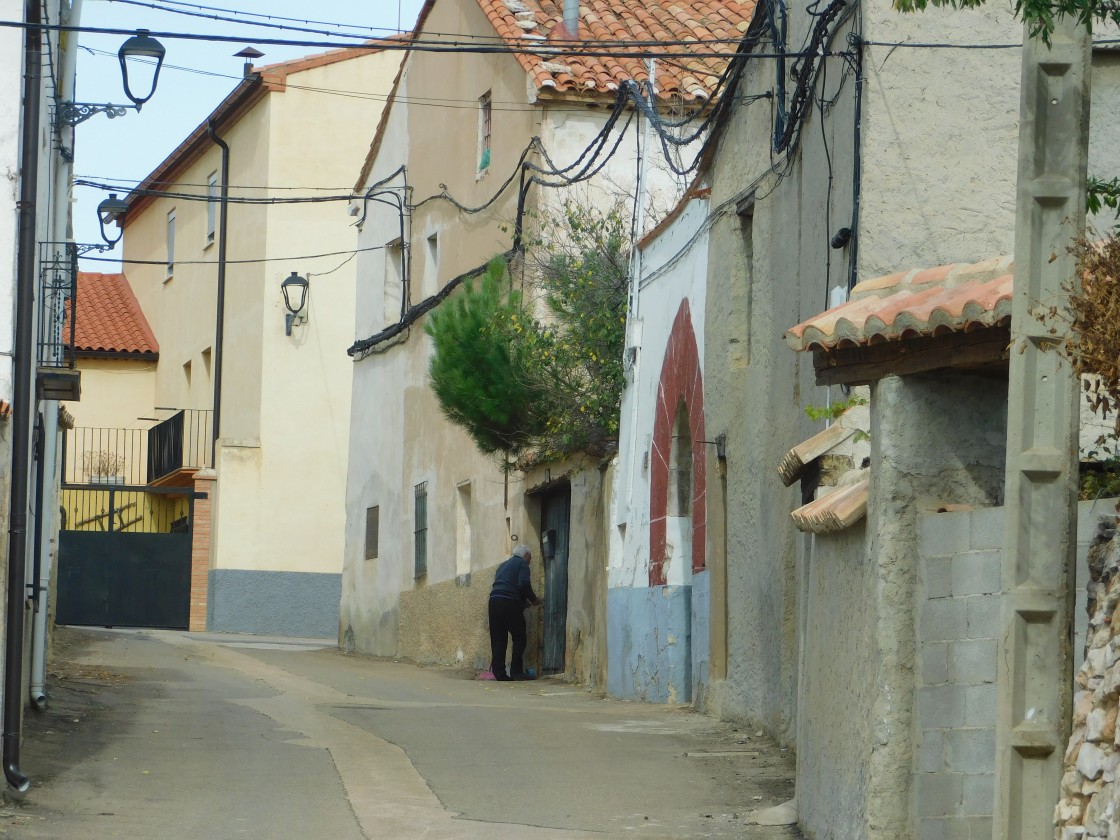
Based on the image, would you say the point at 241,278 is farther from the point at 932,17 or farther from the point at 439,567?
the point at 932,17

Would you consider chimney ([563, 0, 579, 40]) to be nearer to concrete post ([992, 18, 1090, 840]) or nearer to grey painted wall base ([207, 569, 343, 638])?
grey painted wall base ([207, 569, 343, 638])

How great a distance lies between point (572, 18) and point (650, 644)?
8825 mm

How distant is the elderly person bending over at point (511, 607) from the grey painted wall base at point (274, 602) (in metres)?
13.1

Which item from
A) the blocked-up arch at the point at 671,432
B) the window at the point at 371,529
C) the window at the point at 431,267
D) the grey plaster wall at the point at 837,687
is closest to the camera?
the grey plaster wall at the point at 837,687

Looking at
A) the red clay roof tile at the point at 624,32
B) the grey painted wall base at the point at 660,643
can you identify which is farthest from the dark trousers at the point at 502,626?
the red clay roof tile at the point at 624,32

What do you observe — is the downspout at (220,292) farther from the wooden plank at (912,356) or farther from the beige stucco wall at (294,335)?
the wooden plank at (912,356)

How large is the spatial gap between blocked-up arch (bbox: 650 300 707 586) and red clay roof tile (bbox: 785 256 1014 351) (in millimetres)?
6716

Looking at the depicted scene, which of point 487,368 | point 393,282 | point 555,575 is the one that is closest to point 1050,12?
point 487,368

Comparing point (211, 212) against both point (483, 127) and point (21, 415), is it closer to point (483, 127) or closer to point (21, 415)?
point (483, 127)

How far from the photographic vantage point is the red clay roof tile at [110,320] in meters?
39.2

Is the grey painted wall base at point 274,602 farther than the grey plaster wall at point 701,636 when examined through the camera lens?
Yes

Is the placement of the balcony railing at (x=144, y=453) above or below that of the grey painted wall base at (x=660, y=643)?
above

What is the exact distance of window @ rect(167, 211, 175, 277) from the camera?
126ft

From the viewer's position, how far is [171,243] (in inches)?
1518
